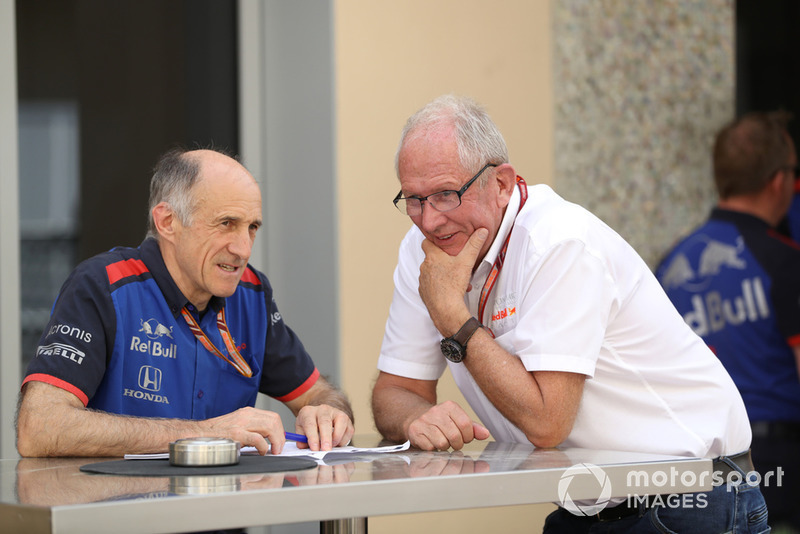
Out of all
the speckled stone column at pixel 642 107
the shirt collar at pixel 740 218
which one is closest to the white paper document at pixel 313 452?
the shirt collar at pixel 740 218

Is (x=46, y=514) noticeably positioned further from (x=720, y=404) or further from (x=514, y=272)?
(x=720, y=404)

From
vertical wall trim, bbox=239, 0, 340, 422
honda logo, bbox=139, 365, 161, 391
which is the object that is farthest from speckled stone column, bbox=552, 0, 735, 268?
honda logo, bbox=139, 365, 161, 391

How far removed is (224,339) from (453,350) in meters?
0.72

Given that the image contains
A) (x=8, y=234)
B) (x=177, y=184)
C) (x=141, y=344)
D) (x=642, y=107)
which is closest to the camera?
(x=141, y=344)

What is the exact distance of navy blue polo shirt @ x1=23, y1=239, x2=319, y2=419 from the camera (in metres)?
2.23

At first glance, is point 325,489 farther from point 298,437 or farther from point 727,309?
point 727,309

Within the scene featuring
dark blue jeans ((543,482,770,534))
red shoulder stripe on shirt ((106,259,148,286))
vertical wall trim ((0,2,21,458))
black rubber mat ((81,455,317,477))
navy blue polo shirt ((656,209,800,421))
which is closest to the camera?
black rubber mat ((81,455,317,477))

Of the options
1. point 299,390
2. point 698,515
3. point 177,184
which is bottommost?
point 698,515

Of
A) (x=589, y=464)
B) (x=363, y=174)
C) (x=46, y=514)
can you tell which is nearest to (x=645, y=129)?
(x=363, y=174)

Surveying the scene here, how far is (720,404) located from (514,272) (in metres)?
0.56

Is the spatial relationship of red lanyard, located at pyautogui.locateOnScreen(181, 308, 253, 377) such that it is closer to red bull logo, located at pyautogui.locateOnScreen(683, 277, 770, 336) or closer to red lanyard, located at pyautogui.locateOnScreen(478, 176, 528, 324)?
red lanyard, located at pyautogui.locateOnScreen(478, 176, 528, 324)

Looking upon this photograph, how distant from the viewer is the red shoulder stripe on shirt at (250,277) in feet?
9.03

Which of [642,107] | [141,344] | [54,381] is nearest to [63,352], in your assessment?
[54,381]

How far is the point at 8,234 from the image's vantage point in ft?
11.5
